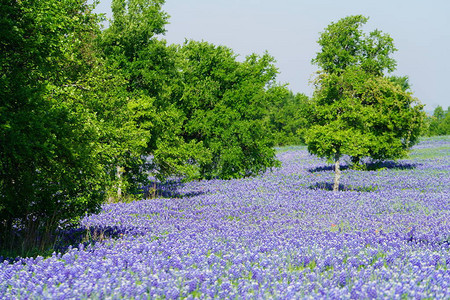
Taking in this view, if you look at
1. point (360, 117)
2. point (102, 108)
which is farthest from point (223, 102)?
point (102, 108)

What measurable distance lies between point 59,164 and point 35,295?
383 cm

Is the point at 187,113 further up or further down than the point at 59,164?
further up

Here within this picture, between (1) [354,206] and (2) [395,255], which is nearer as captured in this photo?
(2) [395,255]

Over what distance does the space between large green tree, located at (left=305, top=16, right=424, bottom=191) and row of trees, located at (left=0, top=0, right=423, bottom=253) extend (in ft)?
0.31

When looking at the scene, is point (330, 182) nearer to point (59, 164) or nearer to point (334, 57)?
point (334, 57)

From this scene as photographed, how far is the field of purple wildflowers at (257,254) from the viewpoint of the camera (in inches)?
228

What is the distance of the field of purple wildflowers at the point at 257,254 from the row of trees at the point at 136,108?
1820mm

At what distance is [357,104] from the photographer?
22672 mm

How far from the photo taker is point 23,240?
9258mm

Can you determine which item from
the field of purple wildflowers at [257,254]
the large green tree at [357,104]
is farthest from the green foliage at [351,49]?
the field of purple wildflowers at [257,254]

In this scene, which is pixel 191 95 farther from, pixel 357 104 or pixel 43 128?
pixel 43 128

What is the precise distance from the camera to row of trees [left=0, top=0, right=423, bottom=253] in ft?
27.6

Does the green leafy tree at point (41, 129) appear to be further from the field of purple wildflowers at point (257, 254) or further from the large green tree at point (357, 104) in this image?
the large green tree at point (357, 104)

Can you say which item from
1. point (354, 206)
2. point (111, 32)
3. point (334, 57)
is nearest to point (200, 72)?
point (111, 32)
